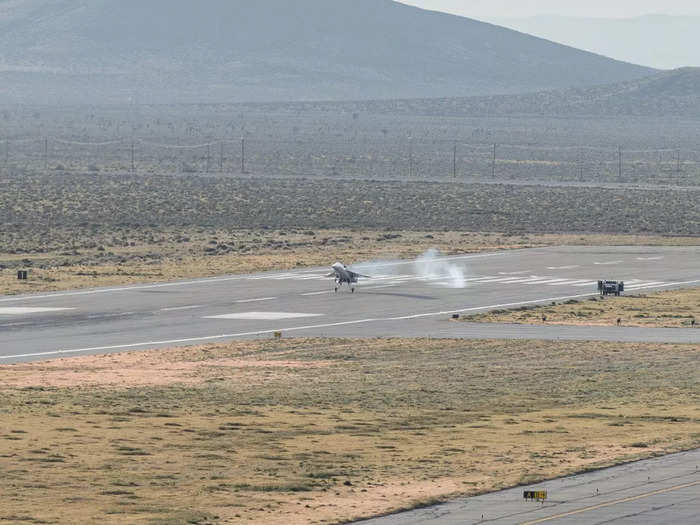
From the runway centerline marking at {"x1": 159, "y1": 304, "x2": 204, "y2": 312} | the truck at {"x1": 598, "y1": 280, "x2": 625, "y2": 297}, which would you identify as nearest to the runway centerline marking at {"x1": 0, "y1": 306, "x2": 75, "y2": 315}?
the runway centerline marking at {"x1": 159, "y1": 304, "x2": 204, "y2": 312}

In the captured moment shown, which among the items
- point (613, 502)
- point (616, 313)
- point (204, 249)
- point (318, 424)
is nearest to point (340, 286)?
point (616, 313)

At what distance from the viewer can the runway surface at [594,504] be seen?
131 ft

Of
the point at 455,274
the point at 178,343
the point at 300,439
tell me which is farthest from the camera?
the point at 455,274

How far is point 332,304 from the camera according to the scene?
88.6 meters

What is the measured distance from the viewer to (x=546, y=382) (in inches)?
2501

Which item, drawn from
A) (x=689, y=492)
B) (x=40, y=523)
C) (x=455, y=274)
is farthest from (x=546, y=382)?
(x=455, y=274)

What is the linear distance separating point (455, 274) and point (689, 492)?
61202mm

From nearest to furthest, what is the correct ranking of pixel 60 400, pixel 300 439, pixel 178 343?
1. pixel 300 439
2. pixel 60 400
3. pixel 178 343

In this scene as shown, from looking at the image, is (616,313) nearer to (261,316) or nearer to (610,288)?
(610,288)

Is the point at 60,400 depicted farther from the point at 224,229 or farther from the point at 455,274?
the point at 224,229

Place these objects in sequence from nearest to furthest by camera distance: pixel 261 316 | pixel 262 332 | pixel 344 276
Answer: pixel 262 332, pixel 261 316, pixel 344 276

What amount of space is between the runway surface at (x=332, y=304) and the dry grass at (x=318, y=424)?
387 centimetres

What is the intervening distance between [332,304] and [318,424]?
113 feet

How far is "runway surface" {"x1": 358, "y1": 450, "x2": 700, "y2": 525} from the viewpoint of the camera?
4006 centimetres
